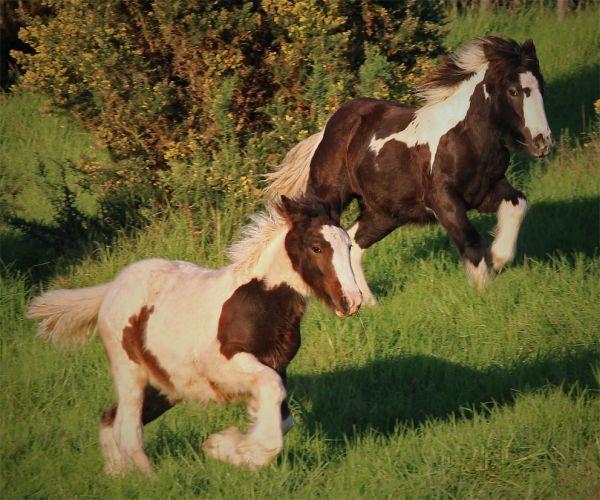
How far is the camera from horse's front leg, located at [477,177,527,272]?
878 centimetres

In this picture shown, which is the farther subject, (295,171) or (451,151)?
(295,171)

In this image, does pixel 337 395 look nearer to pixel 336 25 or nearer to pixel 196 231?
pixel 196 231

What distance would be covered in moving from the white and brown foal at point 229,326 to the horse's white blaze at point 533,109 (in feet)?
11.2

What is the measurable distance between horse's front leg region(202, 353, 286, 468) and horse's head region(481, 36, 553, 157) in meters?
3.97

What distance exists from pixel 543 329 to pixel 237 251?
2.95 m

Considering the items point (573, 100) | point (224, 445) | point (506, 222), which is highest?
point (224, 445)

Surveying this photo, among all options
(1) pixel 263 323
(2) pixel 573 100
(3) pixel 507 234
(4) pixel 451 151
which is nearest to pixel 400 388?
(1) pixel 263 323

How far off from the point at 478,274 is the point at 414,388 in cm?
174

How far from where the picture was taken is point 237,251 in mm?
6027

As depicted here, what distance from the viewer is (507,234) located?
8.77m

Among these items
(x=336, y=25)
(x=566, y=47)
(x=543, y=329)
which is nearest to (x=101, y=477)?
(x=543, y=329)

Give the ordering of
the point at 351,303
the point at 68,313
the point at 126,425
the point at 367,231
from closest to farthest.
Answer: the point at 351,303, the point at 126,425, the point at 68,313, the point at 367,231

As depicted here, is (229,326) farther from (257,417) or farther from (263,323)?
(257,417)

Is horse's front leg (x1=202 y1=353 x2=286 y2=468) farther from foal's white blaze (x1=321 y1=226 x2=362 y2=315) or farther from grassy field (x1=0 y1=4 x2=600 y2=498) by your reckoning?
foal's white blaze (x1=321 y1=226 x2=362 y2=315)
